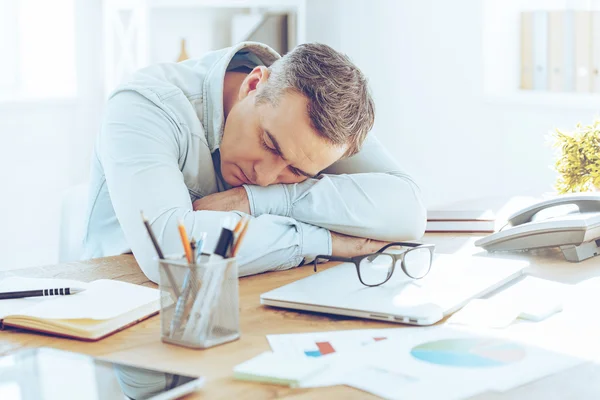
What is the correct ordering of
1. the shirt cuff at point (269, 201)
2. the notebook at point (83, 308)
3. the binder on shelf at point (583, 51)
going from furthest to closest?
the binder on shelf at point (583, 51) → the shirt cuff at point (269, 201) → the notebook at point (83, 308)

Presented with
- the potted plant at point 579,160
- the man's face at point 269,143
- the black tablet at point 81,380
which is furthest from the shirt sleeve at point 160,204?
the potted plant at point 579,160

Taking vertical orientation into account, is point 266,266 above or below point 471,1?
below

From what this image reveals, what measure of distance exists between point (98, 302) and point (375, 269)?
1.46 ft

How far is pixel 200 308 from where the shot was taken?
3.20ft

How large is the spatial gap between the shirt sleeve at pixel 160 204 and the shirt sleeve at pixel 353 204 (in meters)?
0.04

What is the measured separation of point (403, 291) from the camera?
1190 mm

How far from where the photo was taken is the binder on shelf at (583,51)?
11.0ft

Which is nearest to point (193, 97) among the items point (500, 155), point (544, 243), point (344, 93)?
point (344, 93)

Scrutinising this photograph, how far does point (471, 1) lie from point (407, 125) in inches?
25.5

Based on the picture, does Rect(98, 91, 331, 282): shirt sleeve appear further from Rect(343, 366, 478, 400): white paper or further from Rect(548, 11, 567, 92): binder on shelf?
Rect(548, 11, 567, 92): binder on shelf

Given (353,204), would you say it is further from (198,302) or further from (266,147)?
(198,302)

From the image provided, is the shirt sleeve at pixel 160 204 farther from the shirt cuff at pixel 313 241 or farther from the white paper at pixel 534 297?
the white paper at pixel 534 297

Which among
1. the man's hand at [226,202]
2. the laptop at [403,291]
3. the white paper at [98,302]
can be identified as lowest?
the laptop at [403,291]

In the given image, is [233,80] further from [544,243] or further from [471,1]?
[471,1]
